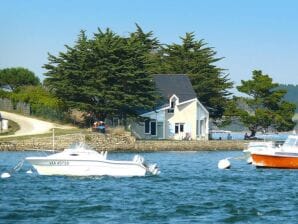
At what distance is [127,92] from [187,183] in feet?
138

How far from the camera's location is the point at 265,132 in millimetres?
108250

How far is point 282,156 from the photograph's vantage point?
62156mm

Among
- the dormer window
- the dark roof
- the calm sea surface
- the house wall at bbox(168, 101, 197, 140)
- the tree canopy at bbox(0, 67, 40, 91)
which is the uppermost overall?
the tree canopy at bbox(0, 67, 40, 91)

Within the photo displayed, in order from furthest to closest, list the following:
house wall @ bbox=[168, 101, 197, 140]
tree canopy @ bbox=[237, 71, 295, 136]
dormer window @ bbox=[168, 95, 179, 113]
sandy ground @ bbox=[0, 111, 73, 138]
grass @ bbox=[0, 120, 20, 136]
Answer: tree canopy @ bbox=[237, 71, 295, 136] → dormer window @ bbox=[168, 95, 179, 113] → house wall @ bbox=[168, 101, 197, 140] → sandy ground @ bbox=[0, 111, 73, 138] → grass @ bbox=[0, 120, 20, 136]

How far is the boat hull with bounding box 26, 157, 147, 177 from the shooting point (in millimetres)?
50250

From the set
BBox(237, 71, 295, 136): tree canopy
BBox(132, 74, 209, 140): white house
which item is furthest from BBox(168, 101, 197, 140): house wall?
BBox(237, 71, 295, 136): tree canopy

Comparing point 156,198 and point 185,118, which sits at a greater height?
point 185,118

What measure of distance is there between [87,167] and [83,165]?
241 millimetres

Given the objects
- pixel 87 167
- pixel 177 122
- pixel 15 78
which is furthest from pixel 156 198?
pixel 15 78

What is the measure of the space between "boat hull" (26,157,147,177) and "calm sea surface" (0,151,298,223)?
55 centimetres

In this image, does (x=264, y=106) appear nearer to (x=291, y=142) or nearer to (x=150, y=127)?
(x=150, y=127)

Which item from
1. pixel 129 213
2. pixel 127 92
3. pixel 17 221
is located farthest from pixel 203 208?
pixel 127 92

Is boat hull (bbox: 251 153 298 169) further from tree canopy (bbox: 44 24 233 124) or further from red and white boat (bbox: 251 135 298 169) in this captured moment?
tree canopy (bbox: 44 24 233 124)

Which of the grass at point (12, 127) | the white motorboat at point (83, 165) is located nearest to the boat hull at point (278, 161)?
the white motorboat at point (83, 165)
